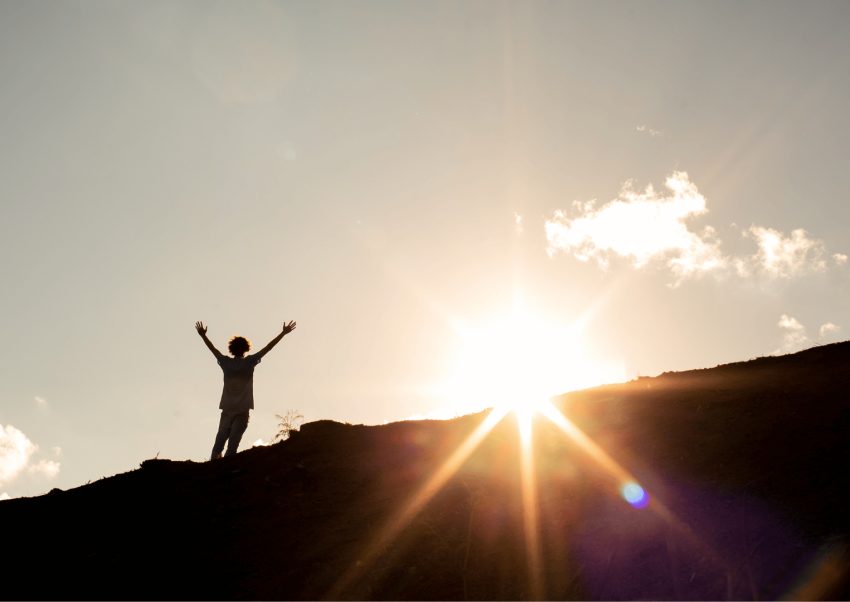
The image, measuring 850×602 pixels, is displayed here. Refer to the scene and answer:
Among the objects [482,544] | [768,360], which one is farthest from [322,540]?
[768,360]

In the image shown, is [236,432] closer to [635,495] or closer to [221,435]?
[221,435]

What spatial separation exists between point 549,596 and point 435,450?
3.40 meters

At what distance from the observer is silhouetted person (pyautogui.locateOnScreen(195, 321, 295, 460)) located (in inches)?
296

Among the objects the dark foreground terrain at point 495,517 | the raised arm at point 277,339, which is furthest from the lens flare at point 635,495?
the raised arm at point 277,339

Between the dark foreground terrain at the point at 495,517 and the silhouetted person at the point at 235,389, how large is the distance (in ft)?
1.75

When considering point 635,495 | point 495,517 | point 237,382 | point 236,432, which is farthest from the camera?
point 236,432

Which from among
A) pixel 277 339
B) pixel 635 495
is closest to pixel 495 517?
pixel 635 495

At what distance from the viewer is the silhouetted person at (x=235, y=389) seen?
7523mm

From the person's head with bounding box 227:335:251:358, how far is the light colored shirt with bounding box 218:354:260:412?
0.12m

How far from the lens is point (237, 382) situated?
7.53m

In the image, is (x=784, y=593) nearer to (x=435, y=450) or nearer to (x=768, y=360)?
(x=435, y=450)

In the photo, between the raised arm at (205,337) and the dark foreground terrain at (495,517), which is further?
the raised arm at (205,337)

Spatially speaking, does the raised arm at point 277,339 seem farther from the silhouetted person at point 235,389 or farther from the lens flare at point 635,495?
the lens flare at point 635,495

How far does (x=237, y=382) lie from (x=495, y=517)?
4.40 metres
